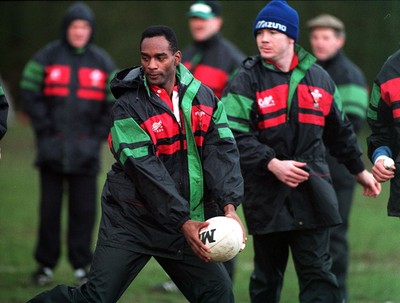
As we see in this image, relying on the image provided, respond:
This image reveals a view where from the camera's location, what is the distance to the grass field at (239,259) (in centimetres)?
899

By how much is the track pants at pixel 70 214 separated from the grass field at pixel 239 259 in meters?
0.29

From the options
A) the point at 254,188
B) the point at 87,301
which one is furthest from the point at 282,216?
the point at 87,301

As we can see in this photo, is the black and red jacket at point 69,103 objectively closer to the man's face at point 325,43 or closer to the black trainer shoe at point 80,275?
the black trainer shoe at point 80,275

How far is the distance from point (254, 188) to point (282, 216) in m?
0.29

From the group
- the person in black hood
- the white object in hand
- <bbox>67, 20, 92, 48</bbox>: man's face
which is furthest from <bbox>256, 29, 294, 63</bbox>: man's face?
<bbox>67, 20, 92, 48</bbox>: man's face

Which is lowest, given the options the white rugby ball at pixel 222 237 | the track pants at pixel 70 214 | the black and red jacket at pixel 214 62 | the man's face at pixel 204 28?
the track pants at pixel 70 214

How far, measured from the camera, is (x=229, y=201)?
19.6 feet

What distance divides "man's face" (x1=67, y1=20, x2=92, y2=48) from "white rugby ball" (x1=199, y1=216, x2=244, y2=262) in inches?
179

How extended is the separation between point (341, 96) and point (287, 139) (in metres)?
2.13

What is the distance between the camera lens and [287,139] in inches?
279

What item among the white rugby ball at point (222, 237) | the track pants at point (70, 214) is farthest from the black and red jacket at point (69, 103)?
the white rugby ball at point (222, 237)

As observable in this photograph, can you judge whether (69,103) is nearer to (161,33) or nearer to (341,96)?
(341,96)

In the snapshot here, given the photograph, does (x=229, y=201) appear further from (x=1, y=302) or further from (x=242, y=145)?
(x=1, y=302)

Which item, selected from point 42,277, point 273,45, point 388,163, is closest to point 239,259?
point 42,277
